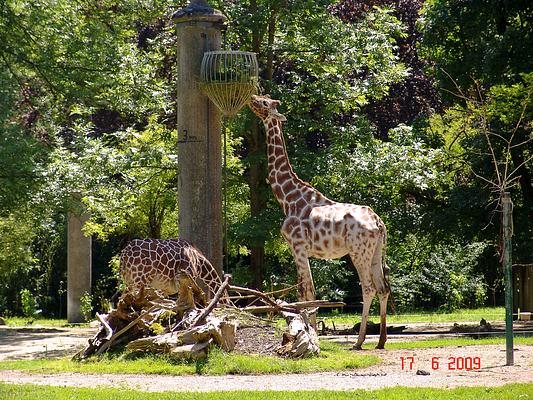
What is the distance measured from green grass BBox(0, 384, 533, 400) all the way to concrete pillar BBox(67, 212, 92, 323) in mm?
15391

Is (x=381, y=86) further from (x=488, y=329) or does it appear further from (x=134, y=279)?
(x=134, y=279)

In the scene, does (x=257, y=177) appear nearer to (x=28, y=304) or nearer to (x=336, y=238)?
(x=336, y=238)

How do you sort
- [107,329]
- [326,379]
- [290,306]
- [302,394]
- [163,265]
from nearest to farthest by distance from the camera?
[302,394]
[326,379]
[107,329]
[290,306]
[163,265]

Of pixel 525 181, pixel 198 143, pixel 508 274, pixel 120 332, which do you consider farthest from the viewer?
pixel 525 181

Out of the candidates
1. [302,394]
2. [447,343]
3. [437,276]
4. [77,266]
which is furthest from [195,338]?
[437,276]

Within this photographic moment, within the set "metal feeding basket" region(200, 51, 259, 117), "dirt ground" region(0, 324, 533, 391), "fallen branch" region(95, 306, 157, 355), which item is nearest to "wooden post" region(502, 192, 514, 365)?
"dirt ground" region(0, 324, 533, 391)

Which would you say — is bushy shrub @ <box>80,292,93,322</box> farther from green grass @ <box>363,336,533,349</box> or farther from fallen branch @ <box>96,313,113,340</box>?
fallen branch @ <box>96,313,113,340</box>

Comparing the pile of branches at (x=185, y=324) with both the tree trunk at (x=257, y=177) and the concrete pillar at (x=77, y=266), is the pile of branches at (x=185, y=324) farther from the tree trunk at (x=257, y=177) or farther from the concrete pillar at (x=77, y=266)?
the concrete pillar at (x=77, y=266)

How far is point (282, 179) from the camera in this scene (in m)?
17.1

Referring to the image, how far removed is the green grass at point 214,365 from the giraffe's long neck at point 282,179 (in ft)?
10.9

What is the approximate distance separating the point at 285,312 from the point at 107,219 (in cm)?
888

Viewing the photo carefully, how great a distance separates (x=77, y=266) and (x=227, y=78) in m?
11.8

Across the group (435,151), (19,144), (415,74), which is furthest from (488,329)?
(415,74)

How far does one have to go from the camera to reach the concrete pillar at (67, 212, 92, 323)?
2672 cm
